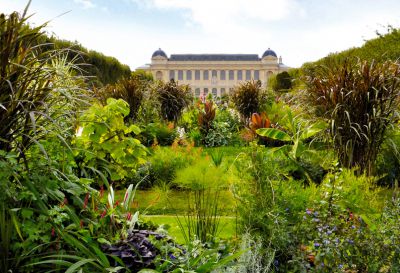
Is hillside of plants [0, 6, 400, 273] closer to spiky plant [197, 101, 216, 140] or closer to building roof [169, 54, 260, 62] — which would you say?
spiky plant [197, 101, 216, 140]

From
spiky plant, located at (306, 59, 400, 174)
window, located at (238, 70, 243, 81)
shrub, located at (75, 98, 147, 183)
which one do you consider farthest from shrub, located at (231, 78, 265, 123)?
window, located at (238, 70, 243, 81)

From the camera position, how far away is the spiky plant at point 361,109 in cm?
493

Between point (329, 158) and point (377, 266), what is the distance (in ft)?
9.63

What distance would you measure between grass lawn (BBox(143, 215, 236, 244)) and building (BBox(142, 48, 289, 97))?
64.2m

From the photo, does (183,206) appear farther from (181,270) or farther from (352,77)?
(181,270)

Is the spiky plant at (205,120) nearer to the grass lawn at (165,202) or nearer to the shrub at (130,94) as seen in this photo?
the shrub at (130,94)

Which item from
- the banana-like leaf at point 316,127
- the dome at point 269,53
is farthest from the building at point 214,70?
the banana-like leaf at point 316,127

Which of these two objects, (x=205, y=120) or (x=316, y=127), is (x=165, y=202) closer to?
(x=316, y=127)

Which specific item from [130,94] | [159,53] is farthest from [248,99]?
[159,53]

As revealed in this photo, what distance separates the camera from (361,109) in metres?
4.97

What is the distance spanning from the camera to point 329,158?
561 centimetres

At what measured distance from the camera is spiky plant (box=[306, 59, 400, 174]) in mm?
4930

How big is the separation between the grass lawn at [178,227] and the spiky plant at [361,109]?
4.97 feet

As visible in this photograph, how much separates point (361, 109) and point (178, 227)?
2.19 meters
